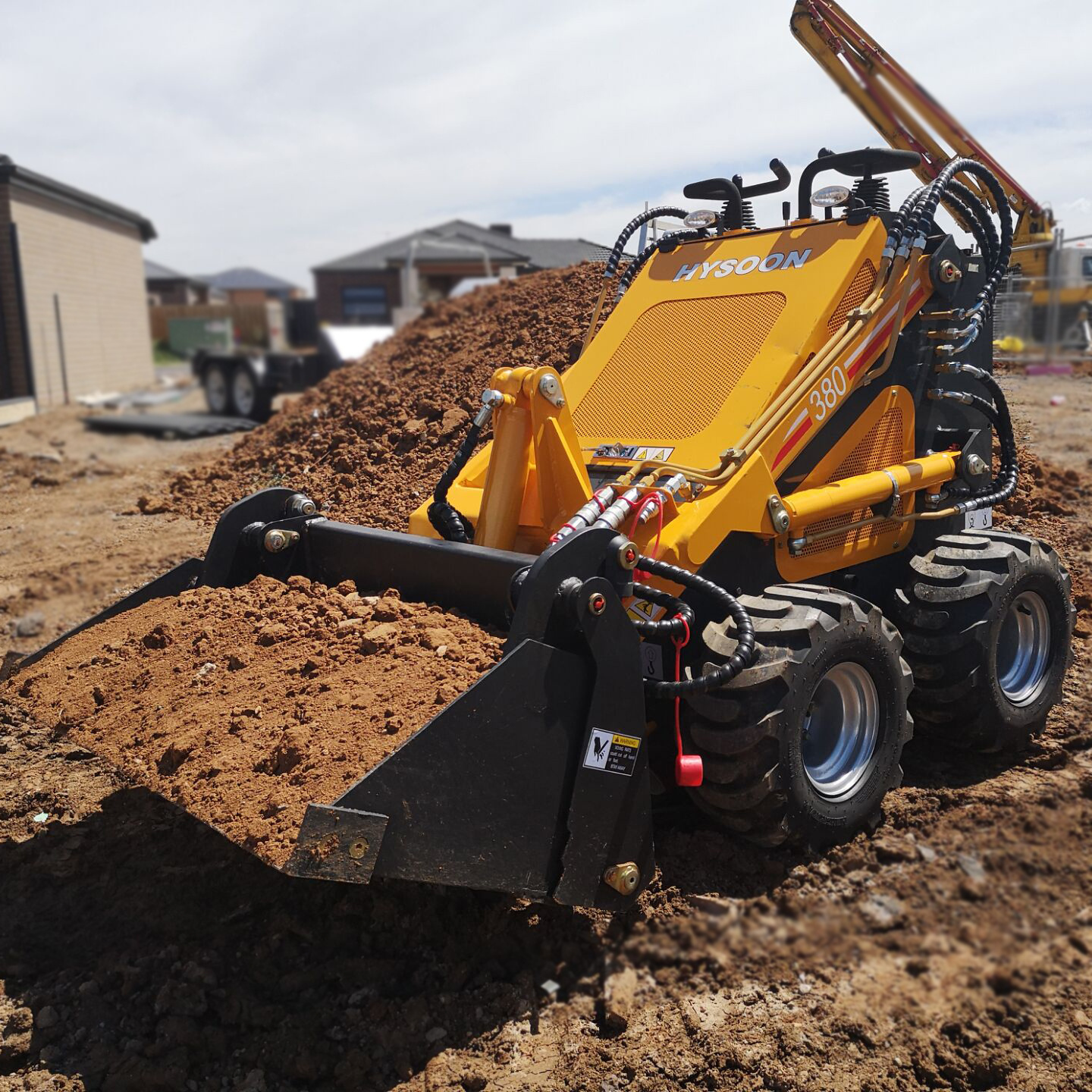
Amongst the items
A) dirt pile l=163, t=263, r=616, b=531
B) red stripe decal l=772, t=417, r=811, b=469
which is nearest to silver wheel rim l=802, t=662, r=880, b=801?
red stripe decal l=772, t=417, r=811, b=469

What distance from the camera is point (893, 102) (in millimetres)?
7480

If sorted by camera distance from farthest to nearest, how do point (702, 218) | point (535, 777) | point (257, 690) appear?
point (702, 218) < point (257, 690) < point (535, 777)

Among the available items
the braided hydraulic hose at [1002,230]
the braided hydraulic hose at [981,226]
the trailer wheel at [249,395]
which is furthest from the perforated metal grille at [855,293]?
the trailer wheel at [249,395]

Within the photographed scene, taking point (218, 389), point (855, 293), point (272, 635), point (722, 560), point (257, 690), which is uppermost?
point (855, 293)

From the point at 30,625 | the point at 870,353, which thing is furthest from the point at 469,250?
the point at 870,353

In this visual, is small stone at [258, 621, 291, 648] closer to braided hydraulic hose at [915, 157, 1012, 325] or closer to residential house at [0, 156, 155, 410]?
braided hydraulic hose at [915, 157, 1012, 325]

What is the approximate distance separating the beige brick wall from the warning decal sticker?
21.0 m

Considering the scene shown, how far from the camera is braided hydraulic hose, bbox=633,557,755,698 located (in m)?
3.22

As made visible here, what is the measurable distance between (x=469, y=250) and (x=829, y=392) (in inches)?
965

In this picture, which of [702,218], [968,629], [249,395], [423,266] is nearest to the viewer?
[968,629]

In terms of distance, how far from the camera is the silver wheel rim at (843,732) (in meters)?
3.67

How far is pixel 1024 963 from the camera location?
2.93m

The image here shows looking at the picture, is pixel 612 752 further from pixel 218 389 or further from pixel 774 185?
pixel 218 389

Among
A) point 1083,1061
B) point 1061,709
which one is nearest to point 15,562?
point 1061,709
